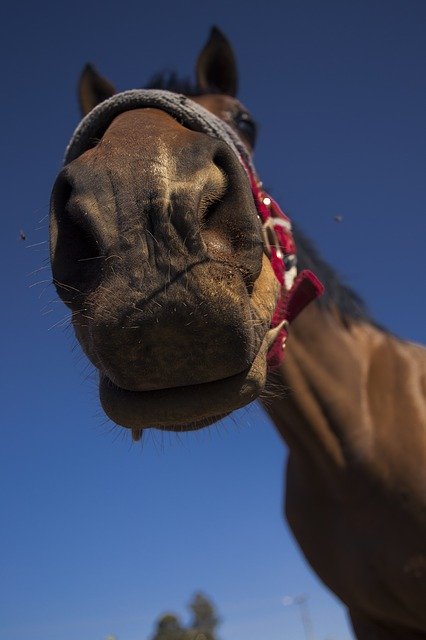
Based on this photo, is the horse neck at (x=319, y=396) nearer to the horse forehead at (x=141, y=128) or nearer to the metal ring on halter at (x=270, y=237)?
the metal ring on halter at (x=270, y=237)

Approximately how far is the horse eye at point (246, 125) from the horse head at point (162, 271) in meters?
1.37

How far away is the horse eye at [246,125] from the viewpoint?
290 centimetres

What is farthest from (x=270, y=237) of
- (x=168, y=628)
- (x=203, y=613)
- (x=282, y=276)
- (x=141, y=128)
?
(x=203, y=613)

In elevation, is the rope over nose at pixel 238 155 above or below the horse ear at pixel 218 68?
below

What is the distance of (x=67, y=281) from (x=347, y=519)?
196cm

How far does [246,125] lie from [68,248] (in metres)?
1.73

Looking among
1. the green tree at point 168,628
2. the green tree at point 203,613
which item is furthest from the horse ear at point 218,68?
the green tree at point 203,613

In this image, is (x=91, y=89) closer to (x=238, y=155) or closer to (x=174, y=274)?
(x=238, y=155)

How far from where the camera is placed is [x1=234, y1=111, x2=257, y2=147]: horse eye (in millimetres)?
2900

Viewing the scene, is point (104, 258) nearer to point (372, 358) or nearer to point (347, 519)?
point (347, 519)

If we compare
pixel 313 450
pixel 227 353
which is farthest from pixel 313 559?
pixel 227 353

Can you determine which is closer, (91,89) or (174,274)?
(174,274)

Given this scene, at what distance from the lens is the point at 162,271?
4.34 feet

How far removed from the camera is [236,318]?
54.7 inches
